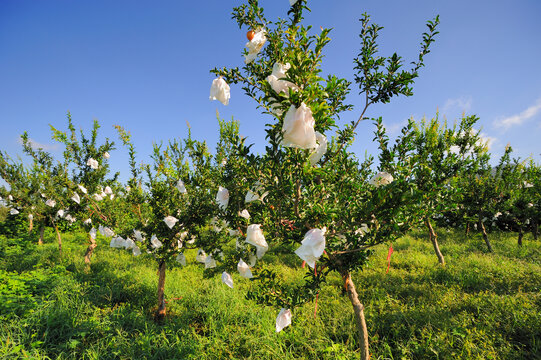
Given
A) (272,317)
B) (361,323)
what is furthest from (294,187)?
(272,317)

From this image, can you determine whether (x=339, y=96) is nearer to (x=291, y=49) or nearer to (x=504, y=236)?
(x=291, y=49)

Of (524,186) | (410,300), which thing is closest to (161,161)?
(410,300)

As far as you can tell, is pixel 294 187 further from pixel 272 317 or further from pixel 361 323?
pixel 272 317

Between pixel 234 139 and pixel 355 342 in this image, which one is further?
pixel 355 342

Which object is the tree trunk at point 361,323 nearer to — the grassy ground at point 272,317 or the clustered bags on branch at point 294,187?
the clustered bags on branch at point 294,187

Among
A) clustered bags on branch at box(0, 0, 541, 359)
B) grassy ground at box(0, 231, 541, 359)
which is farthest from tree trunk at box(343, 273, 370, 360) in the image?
grassy ground at box(0, 231, 541, 359)

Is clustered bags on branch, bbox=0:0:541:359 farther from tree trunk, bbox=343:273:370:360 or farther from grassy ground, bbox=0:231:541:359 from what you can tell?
grassy ground, bbox=0:231:541:359

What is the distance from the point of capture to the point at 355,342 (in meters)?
3.83

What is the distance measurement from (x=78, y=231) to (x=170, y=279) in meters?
12.4

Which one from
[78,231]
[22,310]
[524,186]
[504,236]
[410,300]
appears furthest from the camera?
[78,231]

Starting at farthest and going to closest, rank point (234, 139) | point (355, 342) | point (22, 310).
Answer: point (22, 310) < point (355, 342) < point (234, 139)

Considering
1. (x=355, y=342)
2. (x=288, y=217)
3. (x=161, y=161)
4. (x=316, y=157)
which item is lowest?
(x=355, y=342)

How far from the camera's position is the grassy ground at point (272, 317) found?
3506mm

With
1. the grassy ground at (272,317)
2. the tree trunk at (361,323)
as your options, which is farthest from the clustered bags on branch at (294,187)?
the grassy ground at (272,317)
